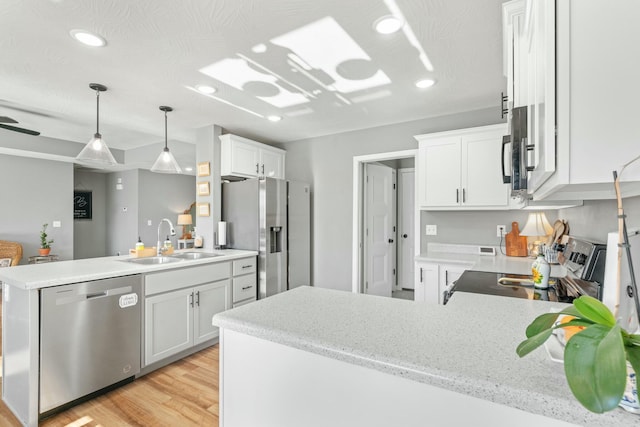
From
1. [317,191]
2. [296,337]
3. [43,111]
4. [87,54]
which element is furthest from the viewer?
[317,191]

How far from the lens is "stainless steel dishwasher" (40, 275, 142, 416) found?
1.90m

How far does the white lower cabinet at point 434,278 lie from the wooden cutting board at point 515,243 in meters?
0.61

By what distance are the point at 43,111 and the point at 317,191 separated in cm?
326

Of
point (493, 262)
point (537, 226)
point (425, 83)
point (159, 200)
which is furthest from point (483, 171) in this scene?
point (159, 200)

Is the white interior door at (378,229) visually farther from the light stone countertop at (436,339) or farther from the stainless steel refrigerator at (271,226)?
the light stone countertop at (436,339)

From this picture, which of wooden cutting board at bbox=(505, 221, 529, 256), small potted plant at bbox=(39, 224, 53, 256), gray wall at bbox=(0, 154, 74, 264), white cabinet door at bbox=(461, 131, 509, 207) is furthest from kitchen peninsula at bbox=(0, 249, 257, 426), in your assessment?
gray wall at bbox=(0, 154, 74, 264)

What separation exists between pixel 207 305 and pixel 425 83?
281 centimetres

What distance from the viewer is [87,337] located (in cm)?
206

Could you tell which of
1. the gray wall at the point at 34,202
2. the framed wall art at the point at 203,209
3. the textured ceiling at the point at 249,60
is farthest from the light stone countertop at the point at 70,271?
the gray wall at the point at 34,202

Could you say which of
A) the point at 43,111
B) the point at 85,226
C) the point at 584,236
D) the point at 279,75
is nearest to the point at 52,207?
the point at 85,226

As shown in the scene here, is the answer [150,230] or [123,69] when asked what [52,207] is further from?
[123,69]

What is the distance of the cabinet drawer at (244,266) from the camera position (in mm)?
3248

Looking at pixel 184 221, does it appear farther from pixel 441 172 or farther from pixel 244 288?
pixel 441 172

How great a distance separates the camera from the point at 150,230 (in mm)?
6840
